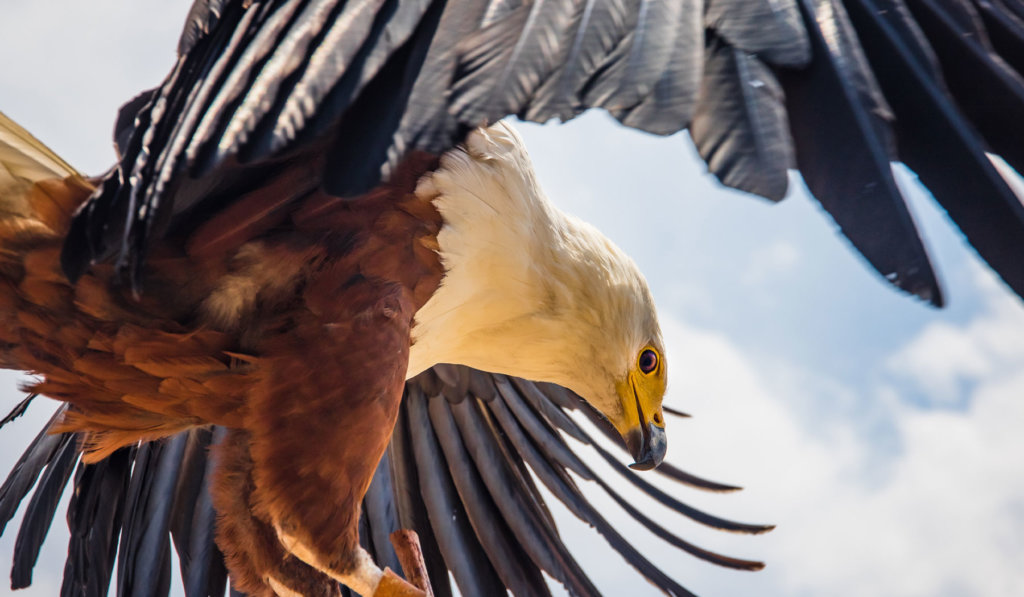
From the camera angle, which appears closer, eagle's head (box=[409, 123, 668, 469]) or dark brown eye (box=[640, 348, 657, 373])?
eagle's head (box=[409, 123, 668, 469])

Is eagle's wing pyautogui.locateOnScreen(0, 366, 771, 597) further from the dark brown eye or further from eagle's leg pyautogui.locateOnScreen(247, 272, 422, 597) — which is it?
eagle's leg pyautogui.locateOnScreen(247, 272, 422, 597)

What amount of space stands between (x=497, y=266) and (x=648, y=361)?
0.76 metres

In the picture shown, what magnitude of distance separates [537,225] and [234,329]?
925 millimetres

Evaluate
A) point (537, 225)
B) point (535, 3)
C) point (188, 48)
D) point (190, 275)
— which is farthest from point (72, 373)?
point (535, 3)

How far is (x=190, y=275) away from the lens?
2.46 m

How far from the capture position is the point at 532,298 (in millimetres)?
2891

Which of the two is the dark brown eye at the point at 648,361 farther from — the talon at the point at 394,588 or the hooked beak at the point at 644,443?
the talon at the point at 394,588

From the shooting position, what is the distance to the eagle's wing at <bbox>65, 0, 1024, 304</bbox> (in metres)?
1.44

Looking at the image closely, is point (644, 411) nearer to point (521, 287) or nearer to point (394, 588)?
point (521, 287)

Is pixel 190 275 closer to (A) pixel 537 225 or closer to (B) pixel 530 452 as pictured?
(A) pixel 537 225

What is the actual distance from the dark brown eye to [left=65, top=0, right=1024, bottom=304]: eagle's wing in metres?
1.76

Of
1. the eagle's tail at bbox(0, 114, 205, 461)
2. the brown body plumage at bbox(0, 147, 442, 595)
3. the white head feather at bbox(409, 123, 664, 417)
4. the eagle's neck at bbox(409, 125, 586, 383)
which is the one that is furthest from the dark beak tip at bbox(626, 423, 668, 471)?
the eagle's tail at bbox(0, 114, 205, 461)

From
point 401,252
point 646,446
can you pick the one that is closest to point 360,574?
point 401,252

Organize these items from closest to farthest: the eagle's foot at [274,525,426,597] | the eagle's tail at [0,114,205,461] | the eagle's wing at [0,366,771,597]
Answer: the eagle's tail at [0,114,205,461]
the eagle's foot at [274,525,426,597]
the eagle's wing at [0,366,771,597]
